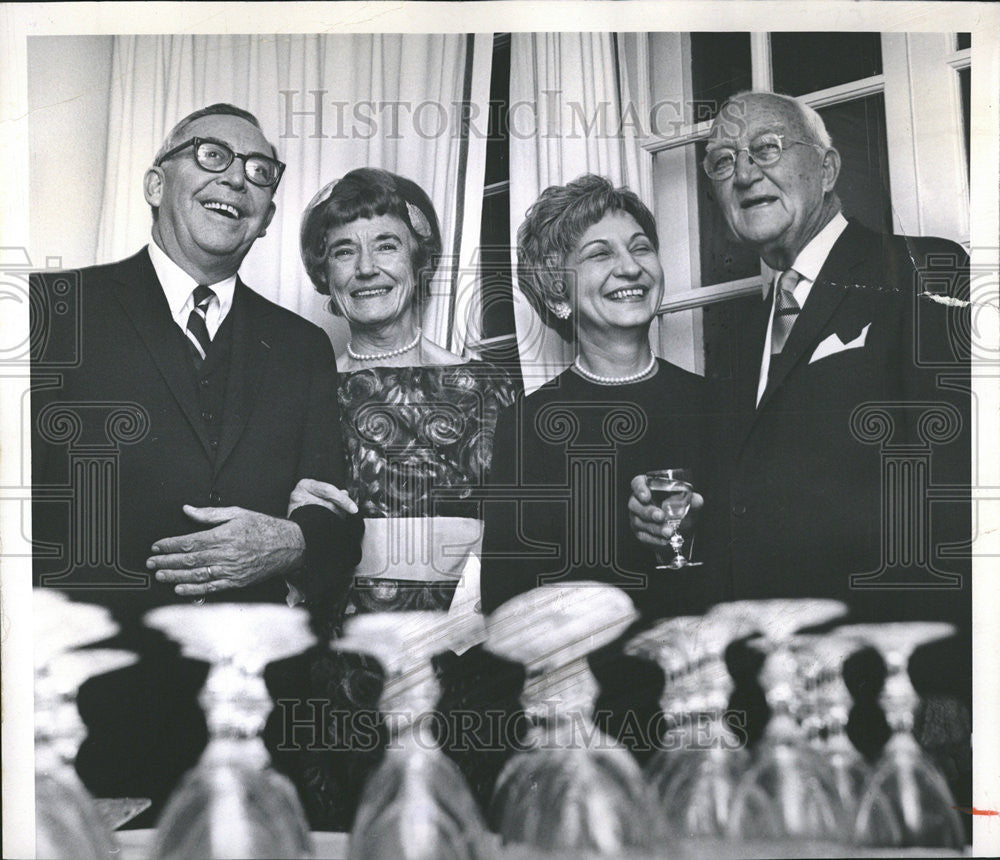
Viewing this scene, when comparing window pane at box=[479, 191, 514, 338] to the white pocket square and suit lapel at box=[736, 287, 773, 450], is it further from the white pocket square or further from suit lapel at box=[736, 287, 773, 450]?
the white pocket square

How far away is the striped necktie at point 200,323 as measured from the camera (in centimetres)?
331

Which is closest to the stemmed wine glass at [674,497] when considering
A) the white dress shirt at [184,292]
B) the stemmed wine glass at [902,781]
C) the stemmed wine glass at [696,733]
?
the stemmed wine glass at [696,733]

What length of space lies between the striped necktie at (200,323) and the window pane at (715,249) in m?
1.45

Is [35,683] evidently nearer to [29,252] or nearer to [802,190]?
[29,252]

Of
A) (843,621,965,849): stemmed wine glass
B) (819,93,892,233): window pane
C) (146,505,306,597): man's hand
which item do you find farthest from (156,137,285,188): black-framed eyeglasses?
(843,621,965,849): stemmed wine glass

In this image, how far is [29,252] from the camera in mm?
3271

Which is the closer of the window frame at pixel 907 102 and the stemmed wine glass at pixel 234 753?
the stemmed wine glass at pixel 234 753

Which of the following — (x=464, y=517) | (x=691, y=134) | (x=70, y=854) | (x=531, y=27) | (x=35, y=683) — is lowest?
(x=70, y=854)

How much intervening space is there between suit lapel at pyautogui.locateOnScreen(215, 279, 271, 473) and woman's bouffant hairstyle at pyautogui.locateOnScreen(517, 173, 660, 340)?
0.77 meters

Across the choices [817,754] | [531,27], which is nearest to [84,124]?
[531,27]

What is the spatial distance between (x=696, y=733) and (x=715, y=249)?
142cm

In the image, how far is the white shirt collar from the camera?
335 centimetres

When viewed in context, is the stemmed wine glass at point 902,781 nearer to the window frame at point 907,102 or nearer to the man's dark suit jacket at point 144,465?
the window frame at point 907,102

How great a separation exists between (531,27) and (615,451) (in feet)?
4.16
